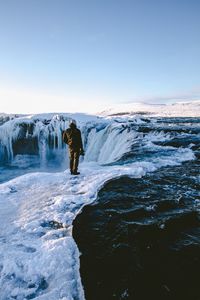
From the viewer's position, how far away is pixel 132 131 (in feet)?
62.6

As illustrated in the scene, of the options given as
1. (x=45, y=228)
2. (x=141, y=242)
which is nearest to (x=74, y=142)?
(x=45, y=228)

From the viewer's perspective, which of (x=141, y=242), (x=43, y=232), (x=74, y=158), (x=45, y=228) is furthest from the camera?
(x=74, y=158)

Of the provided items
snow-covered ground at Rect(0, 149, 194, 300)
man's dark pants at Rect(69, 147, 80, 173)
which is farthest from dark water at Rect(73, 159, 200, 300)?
man's dark pants at Rect(69, 147, 80, 173)

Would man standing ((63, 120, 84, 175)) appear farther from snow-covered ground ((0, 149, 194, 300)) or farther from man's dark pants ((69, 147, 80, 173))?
snow-covered ground ((0, 149, 194, 300))

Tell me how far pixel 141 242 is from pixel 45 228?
1837 millimetres

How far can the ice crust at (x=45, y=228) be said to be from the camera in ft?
11.6

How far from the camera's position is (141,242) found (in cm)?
444

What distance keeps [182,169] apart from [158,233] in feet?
16.3

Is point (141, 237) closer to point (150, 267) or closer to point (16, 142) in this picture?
point (150, 267)

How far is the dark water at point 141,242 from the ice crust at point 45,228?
24 cm

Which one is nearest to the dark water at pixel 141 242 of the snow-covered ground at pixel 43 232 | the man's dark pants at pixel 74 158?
the snow-covered ground at pixel 43 232

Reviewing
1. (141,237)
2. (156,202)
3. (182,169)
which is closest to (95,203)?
(156,202)

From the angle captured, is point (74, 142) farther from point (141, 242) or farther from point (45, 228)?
point (141, 242)

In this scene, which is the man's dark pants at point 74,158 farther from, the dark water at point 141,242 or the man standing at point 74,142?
the dark water at point 141,242
